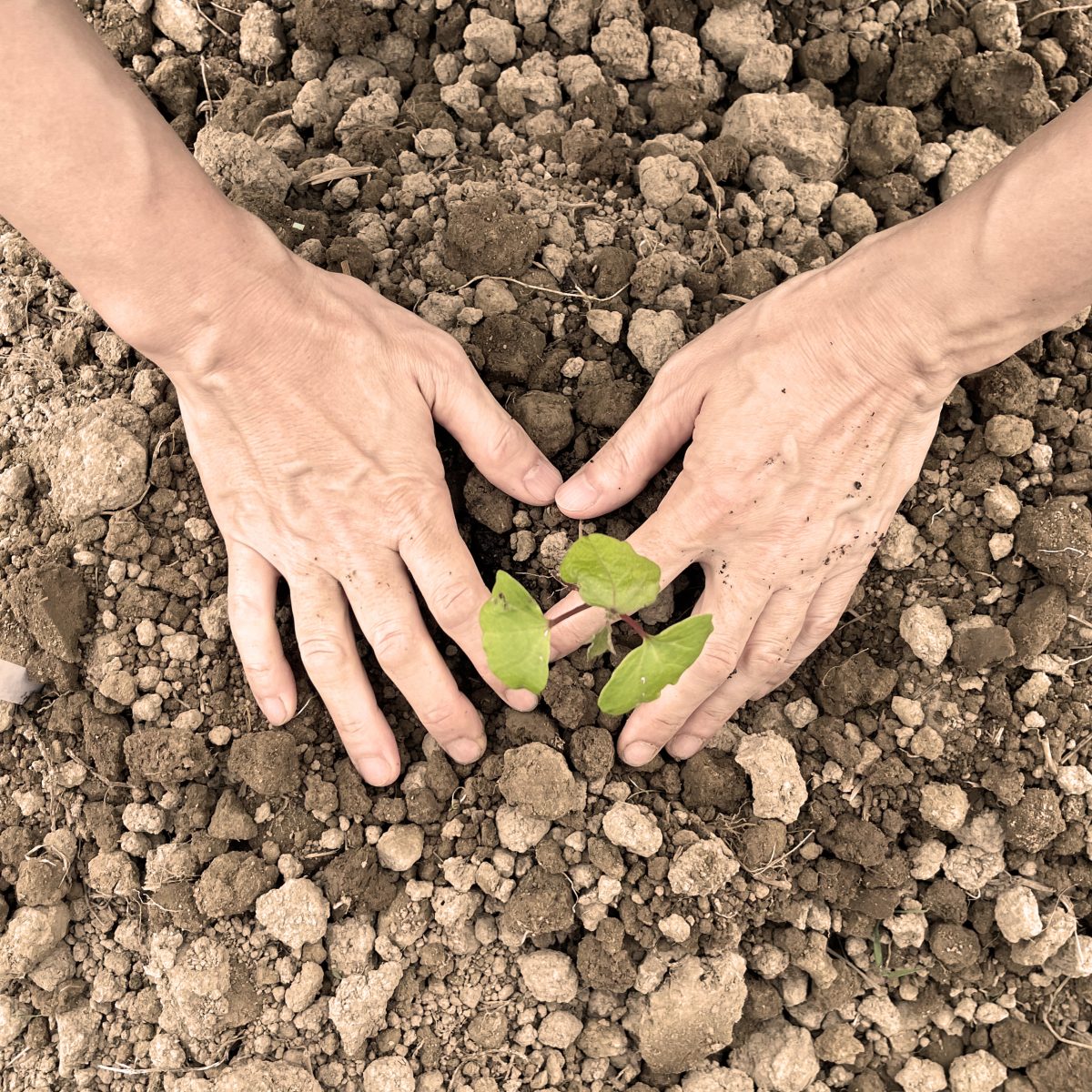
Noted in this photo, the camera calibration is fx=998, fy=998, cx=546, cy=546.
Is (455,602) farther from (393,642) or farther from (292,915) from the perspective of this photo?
(292,915)

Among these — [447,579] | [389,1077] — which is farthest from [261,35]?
[389,1077]

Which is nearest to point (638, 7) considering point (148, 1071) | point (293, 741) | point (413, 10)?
point (413, 10)

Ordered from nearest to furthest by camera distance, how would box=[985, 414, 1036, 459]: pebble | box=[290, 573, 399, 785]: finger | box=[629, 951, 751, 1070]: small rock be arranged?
box=[629, 951, 751, 1070]: small rock < box=[290, 573, 399, 785]: finger < box=[985, 414, 1036, 459]: pebble

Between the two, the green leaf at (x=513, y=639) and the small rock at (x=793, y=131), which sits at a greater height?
the green leaf at (x=513, y=639)


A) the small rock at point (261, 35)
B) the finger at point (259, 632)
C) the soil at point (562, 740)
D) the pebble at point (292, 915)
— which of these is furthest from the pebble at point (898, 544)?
the small rock at point (261, 35)

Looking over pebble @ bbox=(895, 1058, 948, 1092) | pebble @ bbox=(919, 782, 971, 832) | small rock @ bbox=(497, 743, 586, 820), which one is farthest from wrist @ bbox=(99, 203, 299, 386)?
pebble @ bbox=(895, 1058, 948, 1092)

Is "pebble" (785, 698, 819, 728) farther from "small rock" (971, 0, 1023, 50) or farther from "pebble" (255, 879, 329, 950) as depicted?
"small rock" (971, 0, 1023, 50)

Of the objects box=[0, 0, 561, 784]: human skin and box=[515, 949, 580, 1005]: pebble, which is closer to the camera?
box=[0, 0, 561, 784]: human skin

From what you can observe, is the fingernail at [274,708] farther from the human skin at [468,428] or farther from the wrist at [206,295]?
the wrist at [206,295]
